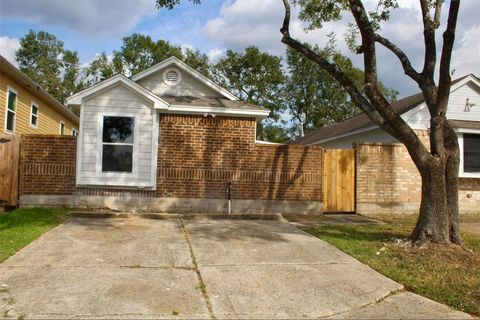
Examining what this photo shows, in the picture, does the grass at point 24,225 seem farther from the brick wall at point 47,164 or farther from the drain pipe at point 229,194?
the drain pipe at point 229,194

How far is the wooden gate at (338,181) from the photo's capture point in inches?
507

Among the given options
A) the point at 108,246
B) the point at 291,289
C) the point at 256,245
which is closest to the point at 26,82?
the point at 108,246

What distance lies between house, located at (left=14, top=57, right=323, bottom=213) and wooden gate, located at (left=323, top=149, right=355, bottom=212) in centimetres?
40

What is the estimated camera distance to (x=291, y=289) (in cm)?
539

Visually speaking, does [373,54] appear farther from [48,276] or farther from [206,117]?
[48,276]

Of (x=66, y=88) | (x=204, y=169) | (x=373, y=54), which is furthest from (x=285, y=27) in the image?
(x=66, y=88)

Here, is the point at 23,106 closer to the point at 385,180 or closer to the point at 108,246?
the point at 108,246

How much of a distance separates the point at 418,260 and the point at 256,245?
271 cm

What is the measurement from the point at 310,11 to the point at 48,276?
898cm

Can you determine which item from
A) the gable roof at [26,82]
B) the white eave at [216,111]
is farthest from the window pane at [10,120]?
the white eave at [216,111]

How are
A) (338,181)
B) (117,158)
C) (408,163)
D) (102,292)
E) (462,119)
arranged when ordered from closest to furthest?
1. (102,292)
2. (117,158)
3. (338,181)
4. (408,163)
5. (462,119)

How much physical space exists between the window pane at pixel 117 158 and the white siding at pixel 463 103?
11.1 meters

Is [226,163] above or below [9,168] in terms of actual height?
above

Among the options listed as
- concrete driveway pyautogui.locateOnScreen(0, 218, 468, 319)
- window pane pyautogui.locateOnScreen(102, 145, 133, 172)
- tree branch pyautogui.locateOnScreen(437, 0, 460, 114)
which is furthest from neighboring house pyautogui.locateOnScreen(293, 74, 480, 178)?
window pane pyautogui.locateOnScreen(102, 145, 133, 172)
